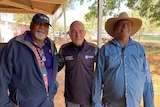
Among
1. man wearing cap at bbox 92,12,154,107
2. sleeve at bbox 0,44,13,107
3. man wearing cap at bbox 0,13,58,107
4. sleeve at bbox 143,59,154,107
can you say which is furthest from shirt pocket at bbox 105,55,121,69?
sleeve at bbox 0,44,13,107

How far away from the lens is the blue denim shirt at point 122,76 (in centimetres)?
162

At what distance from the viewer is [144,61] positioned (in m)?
1.70

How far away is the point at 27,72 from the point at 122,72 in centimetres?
76

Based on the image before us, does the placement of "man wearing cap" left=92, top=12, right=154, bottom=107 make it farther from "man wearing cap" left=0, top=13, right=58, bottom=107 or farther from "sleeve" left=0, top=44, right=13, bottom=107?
"sleeve" left=0, top=44, right=13, bottom=107

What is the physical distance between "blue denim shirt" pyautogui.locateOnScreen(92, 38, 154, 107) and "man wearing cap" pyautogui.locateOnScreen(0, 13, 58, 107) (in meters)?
0.45

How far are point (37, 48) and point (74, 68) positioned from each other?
408mm

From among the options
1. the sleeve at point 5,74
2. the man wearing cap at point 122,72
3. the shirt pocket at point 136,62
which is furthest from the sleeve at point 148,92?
the sleeve at point 5,74

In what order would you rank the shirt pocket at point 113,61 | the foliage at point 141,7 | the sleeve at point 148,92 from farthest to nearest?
the foliage at point 141,7
the sleeve at point 148,92
the shirt pocket at point 113,61

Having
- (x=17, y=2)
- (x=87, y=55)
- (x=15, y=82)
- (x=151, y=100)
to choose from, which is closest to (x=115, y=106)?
(x=151, y=100)

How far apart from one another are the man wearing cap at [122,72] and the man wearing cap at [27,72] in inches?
17.6

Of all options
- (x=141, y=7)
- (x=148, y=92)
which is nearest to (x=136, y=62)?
(x=148, y=92)

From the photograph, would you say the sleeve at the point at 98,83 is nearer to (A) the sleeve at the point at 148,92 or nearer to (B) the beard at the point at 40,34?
(A) the sleeve at the point at 148,92

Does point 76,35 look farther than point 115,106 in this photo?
Yes

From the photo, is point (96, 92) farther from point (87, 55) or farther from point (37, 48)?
point (37, 48)
